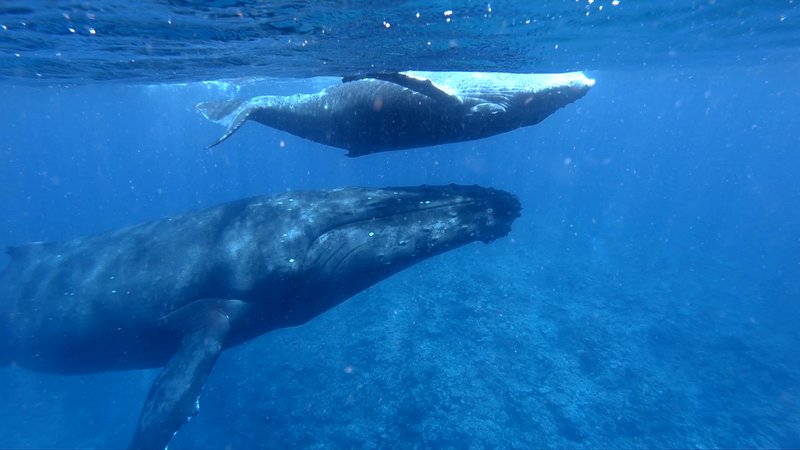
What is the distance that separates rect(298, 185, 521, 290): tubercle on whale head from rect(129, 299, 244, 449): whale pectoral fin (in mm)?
1613

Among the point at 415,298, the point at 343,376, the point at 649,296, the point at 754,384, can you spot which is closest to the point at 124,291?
the point at 343,376

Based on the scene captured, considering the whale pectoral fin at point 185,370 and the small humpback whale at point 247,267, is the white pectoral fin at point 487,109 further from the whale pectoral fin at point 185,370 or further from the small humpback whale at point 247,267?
the whale pectoral fin at point 185,370

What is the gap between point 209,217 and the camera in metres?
7.71

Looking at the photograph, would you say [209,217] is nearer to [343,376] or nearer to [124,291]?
[124,291]

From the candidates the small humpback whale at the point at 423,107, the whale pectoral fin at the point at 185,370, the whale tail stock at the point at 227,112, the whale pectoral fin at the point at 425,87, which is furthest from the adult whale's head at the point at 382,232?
the whale tail stock at the point at 227,112

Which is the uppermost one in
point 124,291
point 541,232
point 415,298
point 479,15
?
point 479,15

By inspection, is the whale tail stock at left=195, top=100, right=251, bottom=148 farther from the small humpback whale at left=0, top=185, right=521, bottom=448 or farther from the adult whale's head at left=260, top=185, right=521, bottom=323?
the adult whale's head at left=260, top=185, right=521, bottom=323

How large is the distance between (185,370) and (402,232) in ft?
12.2

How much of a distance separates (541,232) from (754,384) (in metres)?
19.5

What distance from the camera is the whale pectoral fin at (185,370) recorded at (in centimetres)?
546

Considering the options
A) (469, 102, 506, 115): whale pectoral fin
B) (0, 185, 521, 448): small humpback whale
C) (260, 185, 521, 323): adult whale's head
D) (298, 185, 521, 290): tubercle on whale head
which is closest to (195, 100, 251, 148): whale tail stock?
(0, 185, 521, 448): small humpback whale

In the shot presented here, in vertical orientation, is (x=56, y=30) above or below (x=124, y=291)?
above

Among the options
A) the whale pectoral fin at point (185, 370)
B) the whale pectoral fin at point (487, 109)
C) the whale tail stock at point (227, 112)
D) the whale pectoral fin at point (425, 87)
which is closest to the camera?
the whale pectoral fin at point (185, 370)

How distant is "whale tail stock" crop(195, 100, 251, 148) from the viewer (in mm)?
7432
